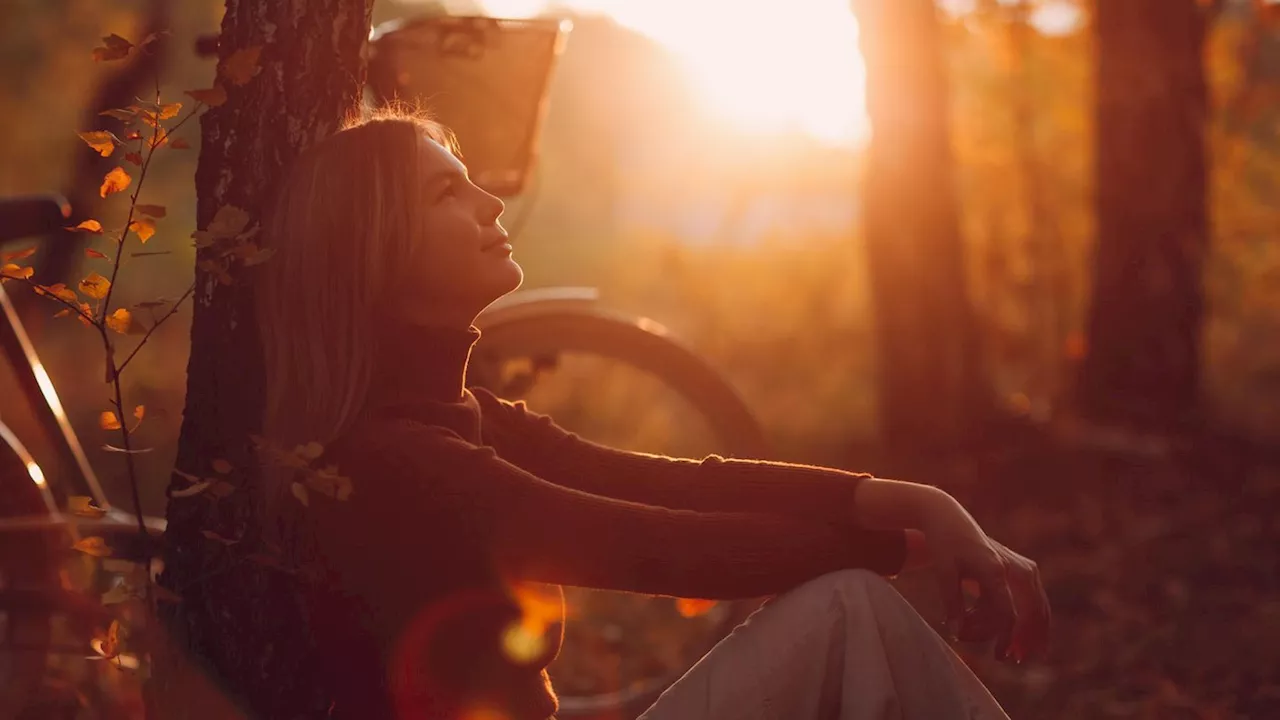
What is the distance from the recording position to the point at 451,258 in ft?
7.32

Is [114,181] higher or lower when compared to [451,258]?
higher

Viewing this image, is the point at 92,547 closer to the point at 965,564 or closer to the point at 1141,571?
the point at 965,564

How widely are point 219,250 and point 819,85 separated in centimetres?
628

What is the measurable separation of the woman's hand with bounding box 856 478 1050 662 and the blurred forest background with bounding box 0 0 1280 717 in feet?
3.83

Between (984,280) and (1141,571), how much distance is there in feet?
15.3

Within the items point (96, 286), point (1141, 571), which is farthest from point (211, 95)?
point (1141, 571)

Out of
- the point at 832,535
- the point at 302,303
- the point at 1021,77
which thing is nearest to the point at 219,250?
the point at 302,303

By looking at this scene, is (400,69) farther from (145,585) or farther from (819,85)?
(819,85)

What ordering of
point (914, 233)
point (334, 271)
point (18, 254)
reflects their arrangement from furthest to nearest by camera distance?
1. point (914, 233)
2. point (18, 254)
3. point (334, 271)

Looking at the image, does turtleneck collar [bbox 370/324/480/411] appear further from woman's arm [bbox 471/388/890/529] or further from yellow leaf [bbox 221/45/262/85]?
→ yellow leaf [bbox 221/45/262/85]

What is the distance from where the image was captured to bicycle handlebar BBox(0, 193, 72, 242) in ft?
9.95

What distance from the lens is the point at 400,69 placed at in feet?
10.9

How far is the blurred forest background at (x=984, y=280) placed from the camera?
15.0ft

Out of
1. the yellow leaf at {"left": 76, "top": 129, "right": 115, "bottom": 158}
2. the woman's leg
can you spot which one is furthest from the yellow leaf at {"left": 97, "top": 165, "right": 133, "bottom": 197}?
the woman's leg
